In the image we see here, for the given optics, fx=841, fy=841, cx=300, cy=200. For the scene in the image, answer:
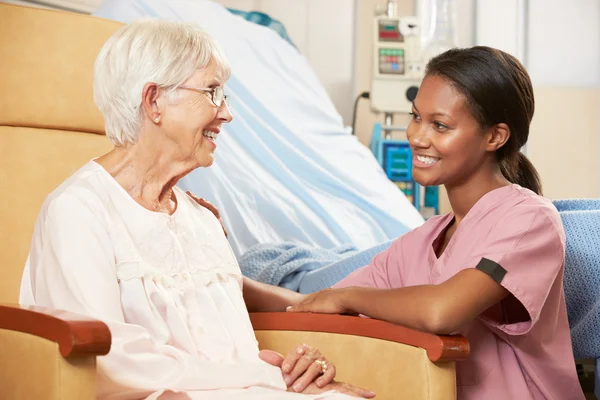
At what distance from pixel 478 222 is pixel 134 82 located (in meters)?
0.65

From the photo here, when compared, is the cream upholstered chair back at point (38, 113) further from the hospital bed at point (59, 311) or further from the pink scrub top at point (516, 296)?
the pink scrub top at point (516, 296)

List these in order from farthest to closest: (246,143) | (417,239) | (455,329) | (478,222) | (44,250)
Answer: (246,143)
(417,239)
(478,222)
(455,329)
(44,250)

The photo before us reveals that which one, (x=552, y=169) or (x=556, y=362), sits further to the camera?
(x=552, y=169)

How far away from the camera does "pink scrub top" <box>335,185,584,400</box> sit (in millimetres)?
1412

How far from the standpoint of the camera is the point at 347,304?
158 centimetres

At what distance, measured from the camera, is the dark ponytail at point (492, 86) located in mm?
1545

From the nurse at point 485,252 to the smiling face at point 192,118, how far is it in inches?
15.0

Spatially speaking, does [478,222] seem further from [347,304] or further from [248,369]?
[248,369]

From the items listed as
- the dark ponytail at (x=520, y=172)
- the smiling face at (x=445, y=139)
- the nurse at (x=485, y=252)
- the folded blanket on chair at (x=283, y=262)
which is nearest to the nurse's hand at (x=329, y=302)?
the nurse at (x=485, y=252)

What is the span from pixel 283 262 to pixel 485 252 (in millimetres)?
1106

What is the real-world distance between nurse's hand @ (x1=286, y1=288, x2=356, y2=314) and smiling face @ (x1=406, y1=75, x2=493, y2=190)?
0.26m

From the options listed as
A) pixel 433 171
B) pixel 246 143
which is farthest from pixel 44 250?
pixel 246 143

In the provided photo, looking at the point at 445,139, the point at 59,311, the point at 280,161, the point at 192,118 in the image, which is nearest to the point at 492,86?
the point at 445,139

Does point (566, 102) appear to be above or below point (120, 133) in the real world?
below
